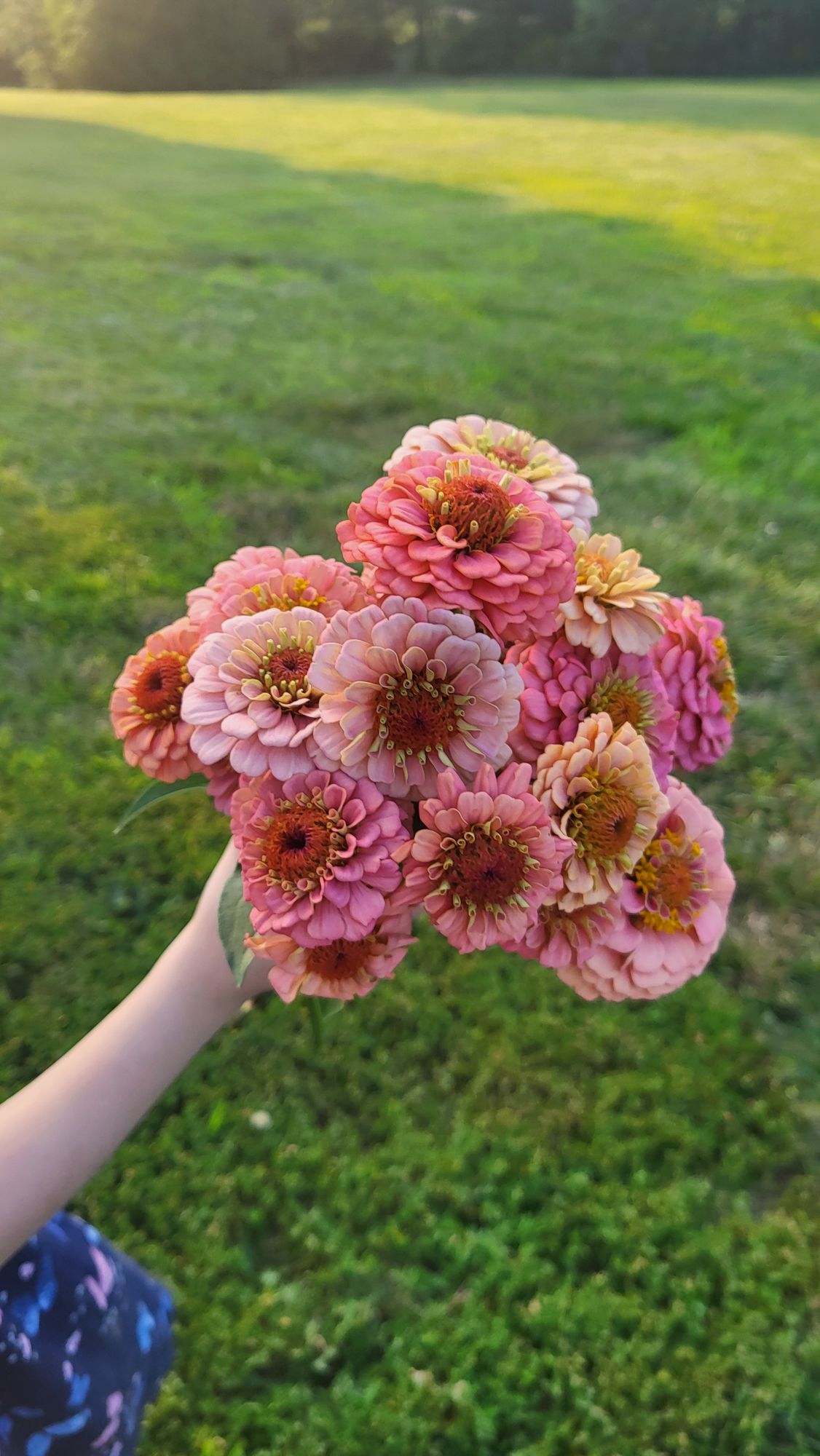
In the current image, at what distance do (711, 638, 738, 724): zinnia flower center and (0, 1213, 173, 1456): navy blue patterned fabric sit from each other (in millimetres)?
1058

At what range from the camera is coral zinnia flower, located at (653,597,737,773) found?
32.4 inches

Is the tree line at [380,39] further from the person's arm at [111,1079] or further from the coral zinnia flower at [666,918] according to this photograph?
the coral zinnia flower at [666,918]

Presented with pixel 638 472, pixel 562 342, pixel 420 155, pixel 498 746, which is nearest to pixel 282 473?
pixel 638 472

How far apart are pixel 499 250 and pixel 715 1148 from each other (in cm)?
641

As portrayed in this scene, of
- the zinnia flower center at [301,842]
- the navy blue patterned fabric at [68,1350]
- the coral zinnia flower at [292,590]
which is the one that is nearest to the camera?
the zinnia flower center at [301,842]

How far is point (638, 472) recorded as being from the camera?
3.74m

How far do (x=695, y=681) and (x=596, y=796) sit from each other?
0.62 ft

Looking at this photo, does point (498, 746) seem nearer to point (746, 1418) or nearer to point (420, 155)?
point (746, 1418)

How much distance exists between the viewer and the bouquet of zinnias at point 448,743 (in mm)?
653

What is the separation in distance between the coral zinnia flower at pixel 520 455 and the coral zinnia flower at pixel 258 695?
0.20 m

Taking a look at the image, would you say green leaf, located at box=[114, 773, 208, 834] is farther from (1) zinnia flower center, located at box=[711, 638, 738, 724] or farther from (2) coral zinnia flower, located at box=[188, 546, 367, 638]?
(1) zinnia flower center, located at box=[711, 638, 738, 724]

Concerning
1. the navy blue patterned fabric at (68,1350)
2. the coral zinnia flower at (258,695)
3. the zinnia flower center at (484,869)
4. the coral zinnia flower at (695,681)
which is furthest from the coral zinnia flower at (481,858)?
the navy blue patterned fabric at (68,1350)

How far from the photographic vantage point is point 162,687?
32.1 inches

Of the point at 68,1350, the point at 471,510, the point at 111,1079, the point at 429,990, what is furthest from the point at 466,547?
the point at 429,990
